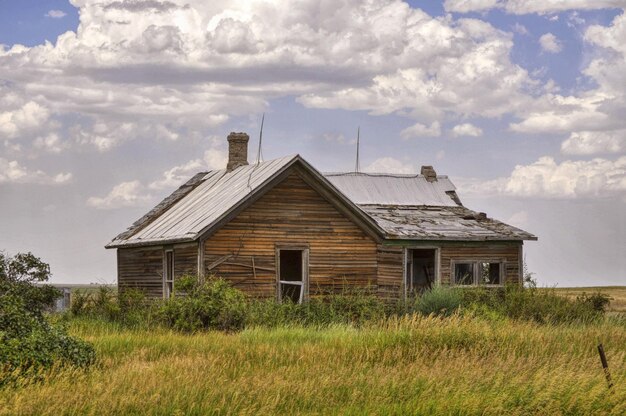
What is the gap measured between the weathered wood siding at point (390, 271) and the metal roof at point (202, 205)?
4.37 metres

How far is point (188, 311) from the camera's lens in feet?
78.5

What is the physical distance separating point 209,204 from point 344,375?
15.8 metres

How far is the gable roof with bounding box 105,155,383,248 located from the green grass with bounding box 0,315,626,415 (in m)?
7.02

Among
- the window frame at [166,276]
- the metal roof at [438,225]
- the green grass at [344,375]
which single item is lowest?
the green grass at [344,375]

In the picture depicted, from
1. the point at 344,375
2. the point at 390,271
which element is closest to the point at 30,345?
the point at 344,375

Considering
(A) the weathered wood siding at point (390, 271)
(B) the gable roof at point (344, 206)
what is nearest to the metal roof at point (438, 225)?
(B) the gable roof at point (344, 206)

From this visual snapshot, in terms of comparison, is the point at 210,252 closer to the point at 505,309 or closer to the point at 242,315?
Result: the point at 242,315

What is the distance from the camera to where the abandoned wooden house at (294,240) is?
27.6 m

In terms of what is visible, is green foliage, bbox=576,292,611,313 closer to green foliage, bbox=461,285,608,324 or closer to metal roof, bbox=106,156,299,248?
green foliage, bbox=461,285,608,324

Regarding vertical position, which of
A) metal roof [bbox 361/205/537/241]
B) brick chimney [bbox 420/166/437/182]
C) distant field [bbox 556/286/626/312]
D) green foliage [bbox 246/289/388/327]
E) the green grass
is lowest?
distant field [bbox 556/286/626/312]

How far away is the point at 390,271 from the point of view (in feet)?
99.6

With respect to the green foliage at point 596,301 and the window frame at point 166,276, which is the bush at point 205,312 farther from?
the green foliage at point 596,301

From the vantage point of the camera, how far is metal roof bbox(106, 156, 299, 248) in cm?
2753

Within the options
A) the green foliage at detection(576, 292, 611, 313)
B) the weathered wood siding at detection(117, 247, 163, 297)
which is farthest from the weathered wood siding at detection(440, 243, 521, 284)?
the weathered wood siding at detection(117, 247, 163, 297)
